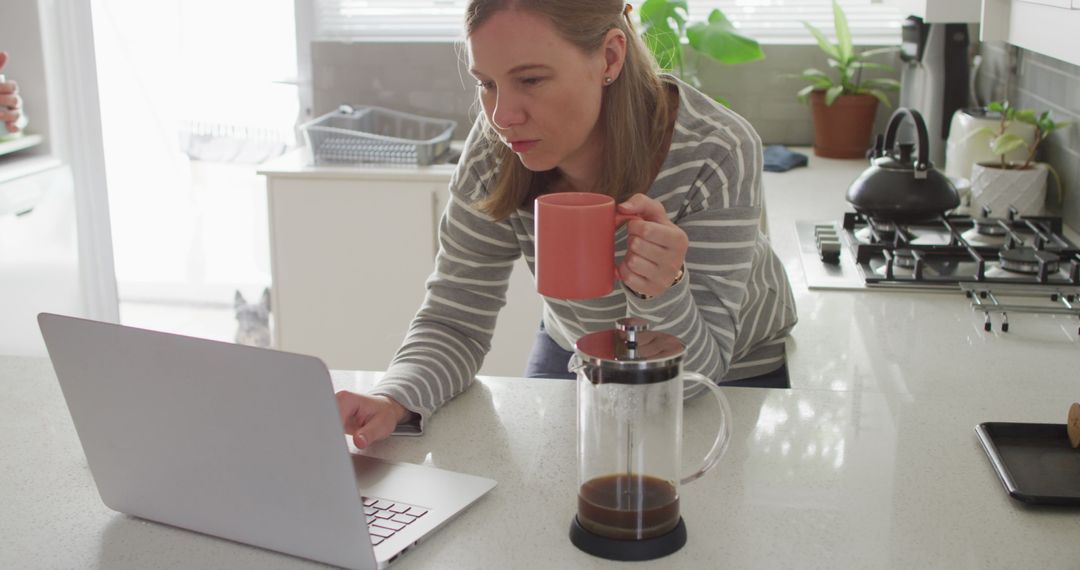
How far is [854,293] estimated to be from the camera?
6.16ft

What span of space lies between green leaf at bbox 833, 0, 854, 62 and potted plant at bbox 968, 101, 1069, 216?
866 mm

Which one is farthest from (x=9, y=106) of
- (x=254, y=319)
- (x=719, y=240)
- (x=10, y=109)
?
(x=719, y=240)

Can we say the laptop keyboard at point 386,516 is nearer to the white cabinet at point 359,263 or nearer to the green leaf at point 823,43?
the white cabinet at point 359,263

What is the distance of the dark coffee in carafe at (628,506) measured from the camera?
990mm

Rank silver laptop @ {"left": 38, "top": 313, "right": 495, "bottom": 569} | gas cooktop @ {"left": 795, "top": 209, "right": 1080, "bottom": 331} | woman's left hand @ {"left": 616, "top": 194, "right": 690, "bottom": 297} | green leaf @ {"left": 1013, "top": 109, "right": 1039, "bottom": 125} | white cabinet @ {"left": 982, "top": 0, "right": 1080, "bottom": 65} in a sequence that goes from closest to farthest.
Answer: silver laptop @ {"left": 38, "top": 313, "right": 495, "bottom": 569} → woman's left hand @ {"left": 616, "top": 194, "right": 690, "bottom": 297} → white cabinet @ {"left": 982, "top": 0, "right": 1080, "bottom": 65} → gas cooktop @ {"left": 795, "top": 209, "right": 1080, "bottom": 331} → green leaf @ {"left": 1013, "top": 109, "right": 1039, "bottom": 125}

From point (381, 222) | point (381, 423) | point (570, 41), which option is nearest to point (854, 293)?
point (570, 41)

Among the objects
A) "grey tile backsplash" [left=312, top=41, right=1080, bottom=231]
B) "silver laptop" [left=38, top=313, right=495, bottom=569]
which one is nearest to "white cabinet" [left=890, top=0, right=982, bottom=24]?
"grey tile backsplash" [left=312, top=41, right=1080, bottom=231]

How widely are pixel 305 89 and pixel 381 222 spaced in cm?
78

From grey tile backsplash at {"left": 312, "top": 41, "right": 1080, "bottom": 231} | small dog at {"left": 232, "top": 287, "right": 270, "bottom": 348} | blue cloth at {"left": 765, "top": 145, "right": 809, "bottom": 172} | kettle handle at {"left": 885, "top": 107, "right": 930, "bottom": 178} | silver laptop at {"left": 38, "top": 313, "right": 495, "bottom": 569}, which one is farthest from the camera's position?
small dog at {"left": 232, "top": 287, "right": 270, "bottom": 348}

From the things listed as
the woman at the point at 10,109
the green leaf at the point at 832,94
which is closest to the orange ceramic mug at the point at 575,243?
the green leaf at the point at 832,94

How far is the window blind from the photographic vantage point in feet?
11.0

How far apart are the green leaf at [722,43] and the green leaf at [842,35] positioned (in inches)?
11.2

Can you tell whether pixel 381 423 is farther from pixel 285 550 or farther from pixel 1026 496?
pixel 1026 496

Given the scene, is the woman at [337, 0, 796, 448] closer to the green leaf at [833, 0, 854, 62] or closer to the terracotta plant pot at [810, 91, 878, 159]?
the terracotta plant pot at [810, 91, 878, 159]
